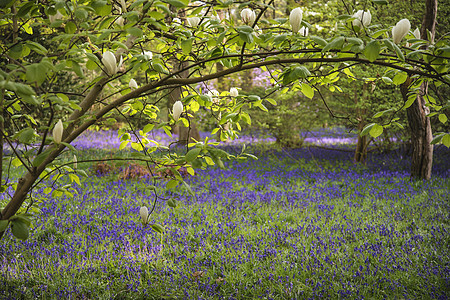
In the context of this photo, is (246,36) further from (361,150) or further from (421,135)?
(361,150)

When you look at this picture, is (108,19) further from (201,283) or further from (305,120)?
(305,120)

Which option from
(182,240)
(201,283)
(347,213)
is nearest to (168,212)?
(182,240)

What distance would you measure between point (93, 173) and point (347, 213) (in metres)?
6.50

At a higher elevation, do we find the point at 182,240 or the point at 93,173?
the point at 93,173

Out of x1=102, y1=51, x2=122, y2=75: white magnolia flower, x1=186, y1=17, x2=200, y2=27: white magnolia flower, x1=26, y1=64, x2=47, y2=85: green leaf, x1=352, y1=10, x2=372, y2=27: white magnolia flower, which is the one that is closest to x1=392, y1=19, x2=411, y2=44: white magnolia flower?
x1=352, y1=10, x2=372, y2=27: white magnolia flower

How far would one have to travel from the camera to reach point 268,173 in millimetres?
8500

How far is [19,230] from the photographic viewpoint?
4.92ft

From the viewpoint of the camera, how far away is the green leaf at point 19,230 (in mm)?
1481

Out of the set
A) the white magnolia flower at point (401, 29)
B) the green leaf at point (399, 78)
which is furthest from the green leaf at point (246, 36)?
the green leaf at point (399, 78)

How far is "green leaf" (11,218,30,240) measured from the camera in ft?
4.86

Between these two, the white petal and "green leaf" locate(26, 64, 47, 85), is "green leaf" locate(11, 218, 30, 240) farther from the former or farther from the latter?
the white petal

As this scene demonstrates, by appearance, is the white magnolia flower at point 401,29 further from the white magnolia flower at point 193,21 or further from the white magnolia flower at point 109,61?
the white magnolia flower at point 109,61

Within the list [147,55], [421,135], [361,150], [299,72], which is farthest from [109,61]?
[361,150]

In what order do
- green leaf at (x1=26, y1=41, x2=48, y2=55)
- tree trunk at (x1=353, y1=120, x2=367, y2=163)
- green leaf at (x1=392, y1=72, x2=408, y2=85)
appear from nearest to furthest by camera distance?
green leaf at (x1=26, y1=41, x2=48, y2=55) < green leaf at (x1=392, y1=72, x2=408, y2=85) < tree trunk at (x1=353, y1=120, x2=367, y2=163)
